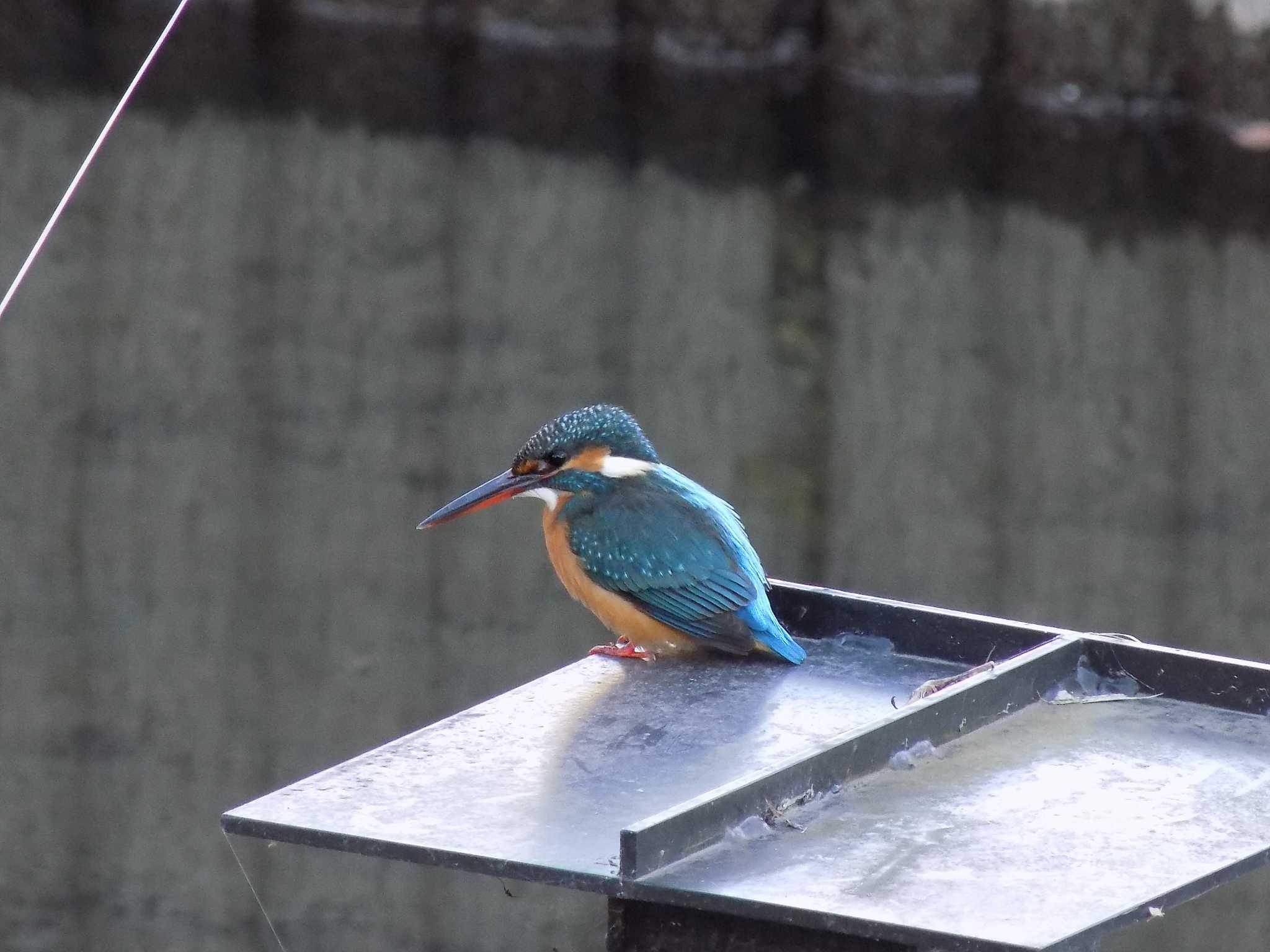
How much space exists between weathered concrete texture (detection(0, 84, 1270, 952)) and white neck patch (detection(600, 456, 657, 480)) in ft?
5.79

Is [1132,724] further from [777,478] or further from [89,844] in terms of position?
[89,844]

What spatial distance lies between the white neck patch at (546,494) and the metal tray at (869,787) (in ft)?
1.78

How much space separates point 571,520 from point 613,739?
927 millimetres

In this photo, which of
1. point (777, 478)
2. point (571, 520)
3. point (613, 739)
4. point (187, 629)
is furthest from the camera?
point (187, 629)

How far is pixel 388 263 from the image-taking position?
6.11m

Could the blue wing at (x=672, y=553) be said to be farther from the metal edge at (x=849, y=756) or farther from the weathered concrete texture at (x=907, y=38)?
the weathered concrete texture at (x=907, y=38)

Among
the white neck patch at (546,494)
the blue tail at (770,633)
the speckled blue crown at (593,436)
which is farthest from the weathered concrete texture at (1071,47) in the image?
the blue tail at (770,633)

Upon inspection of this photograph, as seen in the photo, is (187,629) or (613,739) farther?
(187,629)

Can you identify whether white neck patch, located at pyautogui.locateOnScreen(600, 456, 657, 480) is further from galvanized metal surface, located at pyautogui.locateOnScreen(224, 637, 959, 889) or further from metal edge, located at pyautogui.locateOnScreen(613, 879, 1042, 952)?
metal edge, located at pyautogui.locateOnScreen(613, 879, 1042, 952)

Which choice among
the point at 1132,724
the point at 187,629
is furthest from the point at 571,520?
the point at 187,629

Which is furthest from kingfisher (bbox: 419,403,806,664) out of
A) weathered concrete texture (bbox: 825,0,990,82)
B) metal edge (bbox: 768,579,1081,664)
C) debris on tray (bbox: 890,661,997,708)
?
weathered concrete texture (bbox: 825,0,990,82)

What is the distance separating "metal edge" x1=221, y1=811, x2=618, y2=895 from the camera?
8.64 ft

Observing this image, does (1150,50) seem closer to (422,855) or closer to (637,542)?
(637,542)

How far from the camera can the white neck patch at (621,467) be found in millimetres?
4125
